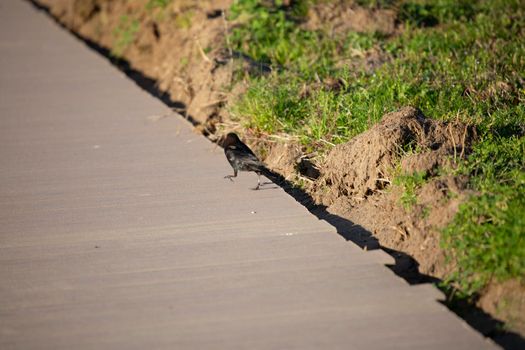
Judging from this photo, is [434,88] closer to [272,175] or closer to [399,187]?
[272,175]

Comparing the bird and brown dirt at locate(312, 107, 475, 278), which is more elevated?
brown dirt at locate(312, 107, 475, 278)

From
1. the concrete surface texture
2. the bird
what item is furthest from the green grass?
the bird

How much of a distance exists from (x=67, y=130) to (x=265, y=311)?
5.06 m

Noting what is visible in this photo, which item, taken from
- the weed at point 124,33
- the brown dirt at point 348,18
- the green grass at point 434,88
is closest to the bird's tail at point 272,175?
the green grass at point 434,88

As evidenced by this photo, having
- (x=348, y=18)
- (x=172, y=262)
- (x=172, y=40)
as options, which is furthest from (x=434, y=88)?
(x=172, y=40)

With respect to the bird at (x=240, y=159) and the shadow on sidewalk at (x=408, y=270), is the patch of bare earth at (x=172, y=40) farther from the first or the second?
the shadow on sidewalk at (x=408, y=270)

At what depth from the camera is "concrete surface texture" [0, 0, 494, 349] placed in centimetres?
459

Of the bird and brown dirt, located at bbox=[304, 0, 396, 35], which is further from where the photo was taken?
brown dirt, located at bbox=[304, 0, 396, 35]

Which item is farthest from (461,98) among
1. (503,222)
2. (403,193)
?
(503,222)

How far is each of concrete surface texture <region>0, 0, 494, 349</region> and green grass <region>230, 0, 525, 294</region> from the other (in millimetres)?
524

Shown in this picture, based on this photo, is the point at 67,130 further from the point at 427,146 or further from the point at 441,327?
the point at 441,327

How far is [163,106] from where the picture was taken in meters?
9.97

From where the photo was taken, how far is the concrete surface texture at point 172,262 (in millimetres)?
4586

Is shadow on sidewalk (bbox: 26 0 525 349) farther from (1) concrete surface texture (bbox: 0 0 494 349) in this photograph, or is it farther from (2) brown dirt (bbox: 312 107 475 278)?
(1) concrete surface texture (bbox: 0 0 494 349)
